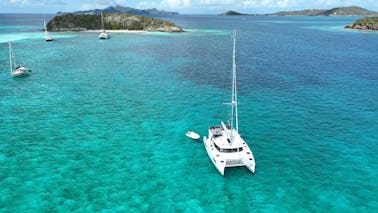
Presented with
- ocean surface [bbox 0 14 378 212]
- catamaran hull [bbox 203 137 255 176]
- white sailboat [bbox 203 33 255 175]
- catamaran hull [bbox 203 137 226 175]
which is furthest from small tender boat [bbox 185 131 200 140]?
catamaran hull [bbox 203 137 255 176]

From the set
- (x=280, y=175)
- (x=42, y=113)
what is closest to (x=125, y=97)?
(x=42, y=113)

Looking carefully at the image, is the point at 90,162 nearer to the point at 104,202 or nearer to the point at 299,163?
the point at 104,202

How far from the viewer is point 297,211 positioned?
34.5 m

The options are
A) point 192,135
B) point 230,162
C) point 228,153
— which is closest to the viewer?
point 230,162

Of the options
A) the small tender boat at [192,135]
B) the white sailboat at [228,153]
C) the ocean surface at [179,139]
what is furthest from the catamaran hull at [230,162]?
the small tender boat at [192,135]

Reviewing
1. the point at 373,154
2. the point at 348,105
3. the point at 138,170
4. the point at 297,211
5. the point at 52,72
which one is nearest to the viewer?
the point at 297,211

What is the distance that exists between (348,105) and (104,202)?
5883 cm

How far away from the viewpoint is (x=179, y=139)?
51.6 m

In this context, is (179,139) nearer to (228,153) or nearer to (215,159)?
(215,159)

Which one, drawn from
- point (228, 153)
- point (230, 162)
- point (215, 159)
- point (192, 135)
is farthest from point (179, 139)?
point (230, 162)

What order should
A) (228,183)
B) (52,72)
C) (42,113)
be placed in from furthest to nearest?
(52,72), (42,113), (228,183)

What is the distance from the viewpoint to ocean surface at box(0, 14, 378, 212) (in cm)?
3669

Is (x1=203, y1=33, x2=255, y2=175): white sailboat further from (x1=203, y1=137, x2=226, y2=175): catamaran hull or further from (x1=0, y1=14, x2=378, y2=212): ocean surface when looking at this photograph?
(x1=0, y1=14, x2=378, y2=212): ocean surface

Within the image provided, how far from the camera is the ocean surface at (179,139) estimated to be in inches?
1444
